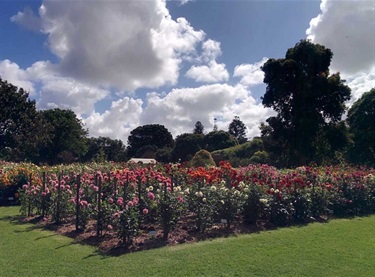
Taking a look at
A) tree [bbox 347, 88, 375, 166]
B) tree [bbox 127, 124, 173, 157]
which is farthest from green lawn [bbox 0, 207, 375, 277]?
tree [bbox 127, 124, 173, 157]

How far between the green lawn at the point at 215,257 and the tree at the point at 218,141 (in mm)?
42415

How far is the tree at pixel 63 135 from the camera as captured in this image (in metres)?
45.4

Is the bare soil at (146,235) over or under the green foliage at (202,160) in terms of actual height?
under

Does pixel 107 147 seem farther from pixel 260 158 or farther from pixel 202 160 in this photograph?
pixel 202 160

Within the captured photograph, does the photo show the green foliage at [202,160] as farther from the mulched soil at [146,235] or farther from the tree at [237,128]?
the tree at [237,128]

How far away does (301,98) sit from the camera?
70.2 feet

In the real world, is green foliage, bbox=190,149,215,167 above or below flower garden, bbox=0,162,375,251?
above

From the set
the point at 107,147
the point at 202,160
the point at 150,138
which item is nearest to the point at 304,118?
the point at 202,160

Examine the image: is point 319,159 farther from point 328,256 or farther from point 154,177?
point 328,256

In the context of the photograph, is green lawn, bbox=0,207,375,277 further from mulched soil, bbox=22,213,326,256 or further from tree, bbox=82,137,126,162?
tree, bbox=82,137,126,162

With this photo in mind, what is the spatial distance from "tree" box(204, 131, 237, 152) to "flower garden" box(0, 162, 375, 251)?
38558 mm

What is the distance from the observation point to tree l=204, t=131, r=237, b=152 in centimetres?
4991

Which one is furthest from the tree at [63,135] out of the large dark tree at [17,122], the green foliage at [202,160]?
the green foliage at [202,160]

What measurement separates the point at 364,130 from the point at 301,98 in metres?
6.80
